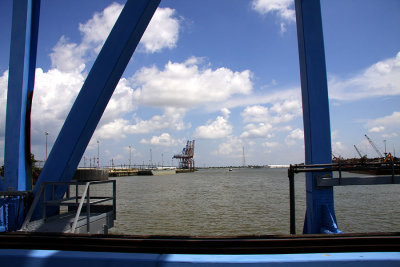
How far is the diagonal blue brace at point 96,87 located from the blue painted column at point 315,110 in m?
3.12

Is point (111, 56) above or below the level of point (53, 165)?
above

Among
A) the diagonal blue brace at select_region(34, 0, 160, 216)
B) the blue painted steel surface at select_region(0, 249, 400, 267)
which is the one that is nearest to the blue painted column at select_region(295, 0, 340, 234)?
the diagonal blue brace at select_region(34, 0, 160, 216)

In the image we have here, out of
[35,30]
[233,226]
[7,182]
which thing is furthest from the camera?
[233,226]

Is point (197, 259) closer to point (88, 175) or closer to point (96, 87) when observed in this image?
point (96, 87)

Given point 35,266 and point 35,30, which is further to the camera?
point 35,30

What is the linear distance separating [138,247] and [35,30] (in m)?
5.85

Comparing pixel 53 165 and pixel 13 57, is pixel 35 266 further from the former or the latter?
pixel 13 57

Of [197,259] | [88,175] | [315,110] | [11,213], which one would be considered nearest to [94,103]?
[11,213]

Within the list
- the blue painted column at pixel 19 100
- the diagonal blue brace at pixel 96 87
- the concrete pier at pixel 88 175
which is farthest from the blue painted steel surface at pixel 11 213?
the concrete pier at pixel 88 175

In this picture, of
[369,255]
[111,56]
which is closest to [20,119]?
[111,56]

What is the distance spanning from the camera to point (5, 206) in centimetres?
533

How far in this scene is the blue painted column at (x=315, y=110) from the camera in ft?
18.5

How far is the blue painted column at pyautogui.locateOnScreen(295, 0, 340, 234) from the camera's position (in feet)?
18.5

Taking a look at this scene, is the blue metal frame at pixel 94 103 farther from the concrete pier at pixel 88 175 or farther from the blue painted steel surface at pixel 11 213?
the concrete pier at pixel 88 175
